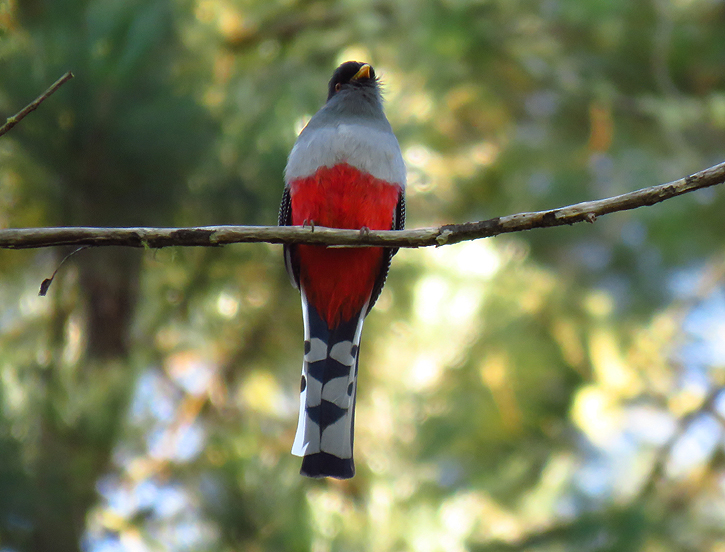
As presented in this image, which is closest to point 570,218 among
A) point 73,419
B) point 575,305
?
point 73,419

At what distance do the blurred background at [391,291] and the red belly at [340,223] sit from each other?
3.61 feet

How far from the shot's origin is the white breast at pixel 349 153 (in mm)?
3016

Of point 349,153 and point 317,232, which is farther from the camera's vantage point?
point 349,153

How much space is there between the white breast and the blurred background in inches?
45.7

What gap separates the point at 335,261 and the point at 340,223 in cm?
20

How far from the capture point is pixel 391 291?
549 cm

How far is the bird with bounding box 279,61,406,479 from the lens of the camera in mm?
2895

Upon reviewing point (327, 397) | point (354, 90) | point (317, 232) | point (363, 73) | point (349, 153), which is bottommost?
point (327, 397)

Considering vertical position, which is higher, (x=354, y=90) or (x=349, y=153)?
(x=354, y=90)

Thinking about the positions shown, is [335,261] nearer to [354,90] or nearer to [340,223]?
[340,223]

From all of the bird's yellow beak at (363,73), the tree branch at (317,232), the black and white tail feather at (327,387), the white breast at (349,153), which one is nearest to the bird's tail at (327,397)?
the black and white tail feather at (327,387)

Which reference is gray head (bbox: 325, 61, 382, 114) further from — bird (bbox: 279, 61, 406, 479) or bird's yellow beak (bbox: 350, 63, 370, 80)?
bird (bbox: 279, 61, 406, 479)

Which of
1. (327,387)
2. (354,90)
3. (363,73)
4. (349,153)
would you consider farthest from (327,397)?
(363,73)

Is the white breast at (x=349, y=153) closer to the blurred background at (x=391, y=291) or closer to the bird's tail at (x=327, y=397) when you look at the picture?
the bird's tail at (x=327, y=397)
